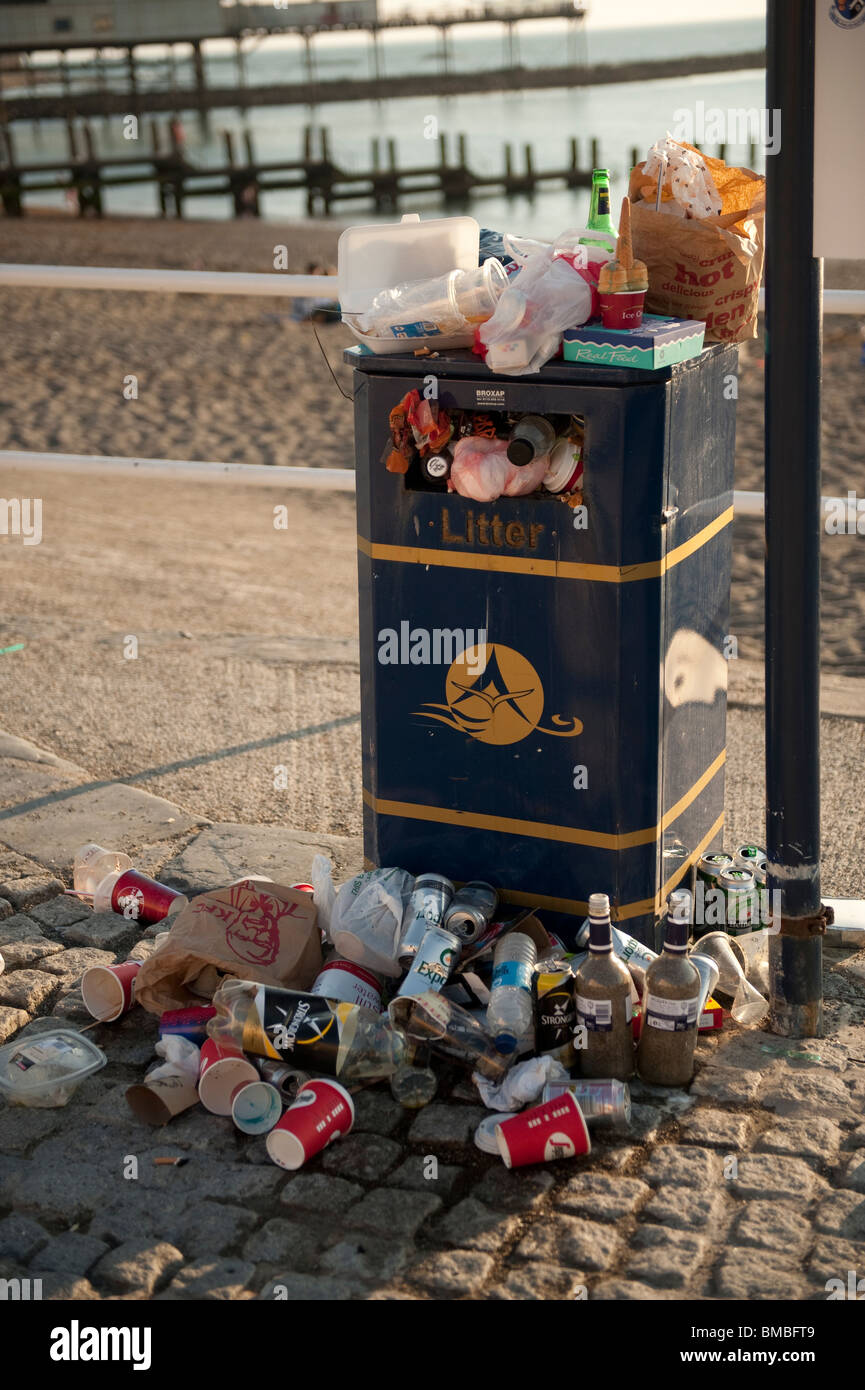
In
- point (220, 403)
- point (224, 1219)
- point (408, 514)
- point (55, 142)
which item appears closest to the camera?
point (224, 1219)

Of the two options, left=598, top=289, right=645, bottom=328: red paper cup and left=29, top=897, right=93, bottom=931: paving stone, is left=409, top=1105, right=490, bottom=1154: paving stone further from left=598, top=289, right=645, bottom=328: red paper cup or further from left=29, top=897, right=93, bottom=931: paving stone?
left=598, top=289, right=645, bottom=328: red paper cup

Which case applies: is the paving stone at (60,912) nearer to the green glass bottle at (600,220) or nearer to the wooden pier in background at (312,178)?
the green glass bottle at (600,220)

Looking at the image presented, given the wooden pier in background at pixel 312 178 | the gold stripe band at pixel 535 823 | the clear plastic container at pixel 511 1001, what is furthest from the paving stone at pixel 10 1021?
the wooden pier in background at pixel 312 178

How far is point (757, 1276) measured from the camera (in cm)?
247

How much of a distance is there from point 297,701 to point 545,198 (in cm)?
4218

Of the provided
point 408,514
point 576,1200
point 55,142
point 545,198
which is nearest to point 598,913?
point 576,1200

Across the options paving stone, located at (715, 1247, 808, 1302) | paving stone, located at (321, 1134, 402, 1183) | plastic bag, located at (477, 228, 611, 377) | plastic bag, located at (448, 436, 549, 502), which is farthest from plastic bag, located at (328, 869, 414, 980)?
plastic bag, located at (477, 228, 611, 377)

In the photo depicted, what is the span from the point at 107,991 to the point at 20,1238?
0.72 m

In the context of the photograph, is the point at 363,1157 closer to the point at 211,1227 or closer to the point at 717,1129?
the point at 211,1227

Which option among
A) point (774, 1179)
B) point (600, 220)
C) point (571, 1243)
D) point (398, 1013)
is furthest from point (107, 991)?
point (600, 220)

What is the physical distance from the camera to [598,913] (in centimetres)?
294

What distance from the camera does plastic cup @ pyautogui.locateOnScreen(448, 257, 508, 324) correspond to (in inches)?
124

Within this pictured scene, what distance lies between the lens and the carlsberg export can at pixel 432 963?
308 centimetres
